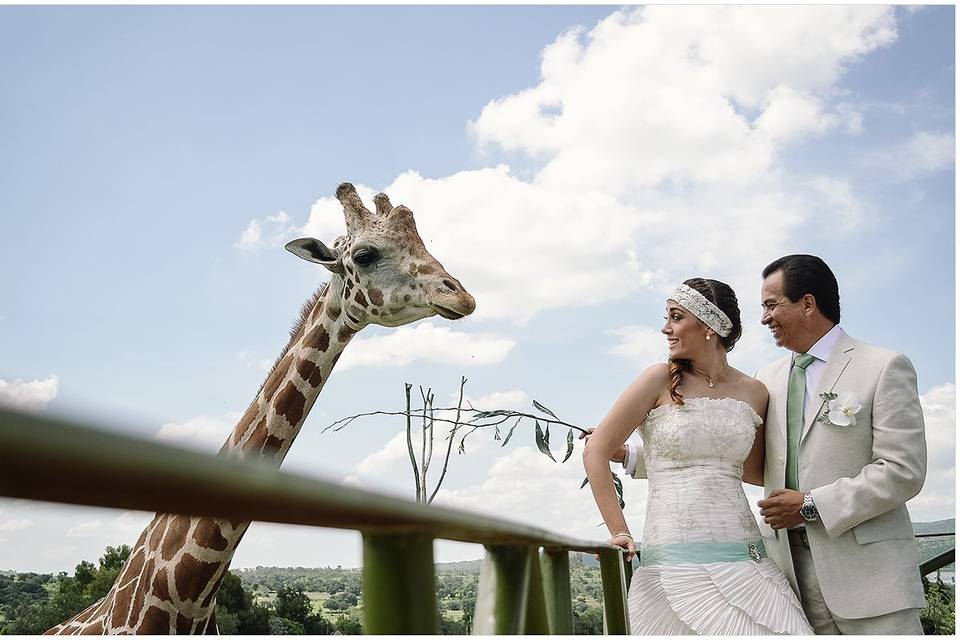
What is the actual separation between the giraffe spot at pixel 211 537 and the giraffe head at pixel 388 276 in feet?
2.96

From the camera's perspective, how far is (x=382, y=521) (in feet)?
1.51

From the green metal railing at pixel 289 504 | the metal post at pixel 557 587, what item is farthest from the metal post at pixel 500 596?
the metal post at pixel 557 587

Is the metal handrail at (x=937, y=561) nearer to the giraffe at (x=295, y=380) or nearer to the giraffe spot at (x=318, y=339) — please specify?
the giraffe at (x=295, y=380)

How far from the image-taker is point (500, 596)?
78cm

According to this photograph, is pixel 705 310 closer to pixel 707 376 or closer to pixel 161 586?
pixel 707 376

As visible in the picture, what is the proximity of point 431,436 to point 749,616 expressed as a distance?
8.05ft

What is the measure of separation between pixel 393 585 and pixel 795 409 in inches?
89.5

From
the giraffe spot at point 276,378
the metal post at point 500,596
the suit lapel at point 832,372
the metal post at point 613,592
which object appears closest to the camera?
the metal post at point 500,596

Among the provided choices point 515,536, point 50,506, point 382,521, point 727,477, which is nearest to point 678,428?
point 727,477

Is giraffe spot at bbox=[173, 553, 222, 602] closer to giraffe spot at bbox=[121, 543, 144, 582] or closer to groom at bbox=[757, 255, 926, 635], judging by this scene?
giraffe spot at bbox=[121, 543, 144, 582]

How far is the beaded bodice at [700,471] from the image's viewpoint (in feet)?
7.90

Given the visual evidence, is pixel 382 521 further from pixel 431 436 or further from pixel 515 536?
pixel 431 436

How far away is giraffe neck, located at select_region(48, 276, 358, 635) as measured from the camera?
2.62 m

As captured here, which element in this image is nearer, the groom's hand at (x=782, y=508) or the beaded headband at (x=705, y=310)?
the groom's hand at (x=782, y=508)
